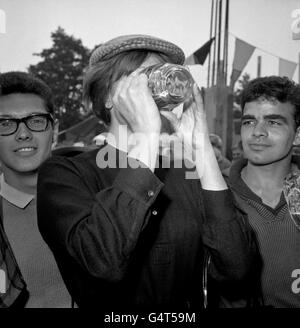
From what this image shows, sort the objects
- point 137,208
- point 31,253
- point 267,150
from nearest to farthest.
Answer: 1. point 137,208
2. point 31,253
3. point 267,150

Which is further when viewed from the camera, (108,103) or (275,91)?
(275,91)

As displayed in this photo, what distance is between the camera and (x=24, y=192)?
3.13ft

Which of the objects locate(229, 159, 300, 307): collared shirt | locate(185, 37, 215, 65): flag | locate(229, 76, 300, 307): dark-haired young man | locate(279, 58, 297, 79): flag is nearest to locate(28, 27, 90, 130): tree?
locate(185, 37, 215, 65): flag

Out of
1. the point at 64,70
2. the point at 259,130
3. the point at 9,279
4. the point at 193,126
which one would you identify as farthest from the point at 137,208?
the point at 64,70

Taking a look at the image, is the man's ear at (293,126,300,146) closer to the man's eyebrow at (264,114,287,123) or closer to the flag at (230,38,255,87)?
the man's eyebrow at (264,114,287,123)

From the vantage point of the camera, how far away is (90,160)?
27.7 inches

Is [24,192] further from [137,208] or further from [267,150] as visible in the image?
[267,150]

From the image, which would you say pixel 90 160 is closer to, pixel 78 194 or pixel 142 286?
pixel 78 194

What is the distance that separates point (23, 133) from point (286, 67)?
2.49 meters

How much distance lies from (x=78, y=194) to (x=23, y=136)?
0.42 meters

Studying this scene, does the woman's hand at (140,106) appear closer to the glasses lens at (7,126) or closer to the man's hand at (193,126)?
the man's hand at (193,126)

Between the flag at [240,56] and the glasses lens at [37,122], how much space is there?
90.4 inches
